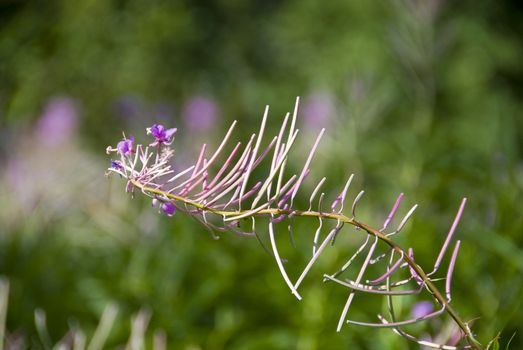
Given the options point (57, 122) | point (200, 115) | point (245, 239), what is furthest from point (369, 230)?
point (57, 122)

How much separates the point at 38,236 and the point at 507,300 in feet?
5.06

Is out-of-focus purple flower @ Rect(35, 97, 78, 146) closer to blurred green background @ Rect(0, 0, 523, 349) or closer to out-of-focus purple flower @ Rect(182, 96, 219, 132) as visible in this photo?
blurred green background @ Rect(0, 0, 523, 349)

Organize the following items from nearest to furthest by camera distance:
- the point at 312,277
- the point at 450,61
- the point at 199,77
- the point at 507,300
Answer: the point at 507,300 < the point at 312,277 < the point at 450,61 < the point at 199,77

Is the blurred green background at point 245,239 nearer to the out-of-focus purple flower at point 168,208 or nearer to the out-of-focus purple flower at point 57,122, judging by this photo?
the out-of-focus purple flower at point 168,208

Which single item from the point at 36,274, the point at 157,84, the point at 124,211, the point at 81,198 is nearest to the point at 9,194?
the point at 81,198

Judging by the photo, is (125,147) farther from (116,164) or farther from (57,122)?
(57,122)

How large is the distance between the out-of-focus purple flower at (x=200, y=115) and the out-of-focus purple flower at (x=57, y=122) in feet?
5.95

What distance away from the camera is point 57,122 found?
6.39 m

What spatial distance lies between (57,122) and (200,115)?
7.40 feet

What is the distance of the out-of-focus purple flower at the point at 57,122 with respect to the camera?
6203mm

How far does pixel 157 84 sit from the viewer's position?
983cm

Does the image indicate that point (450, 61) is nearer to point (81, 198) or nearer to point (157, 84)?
point (157, 84)

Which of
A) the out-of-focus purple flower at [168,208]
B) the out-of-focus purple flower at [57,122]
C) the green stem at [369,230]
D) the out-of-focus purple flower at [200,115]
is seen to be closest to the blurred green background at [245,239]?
the out-of-focus purple flower at [200,115]

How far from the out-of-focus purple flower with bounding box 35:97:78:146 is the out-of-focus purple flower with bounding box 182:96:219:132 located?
5.95 ft
